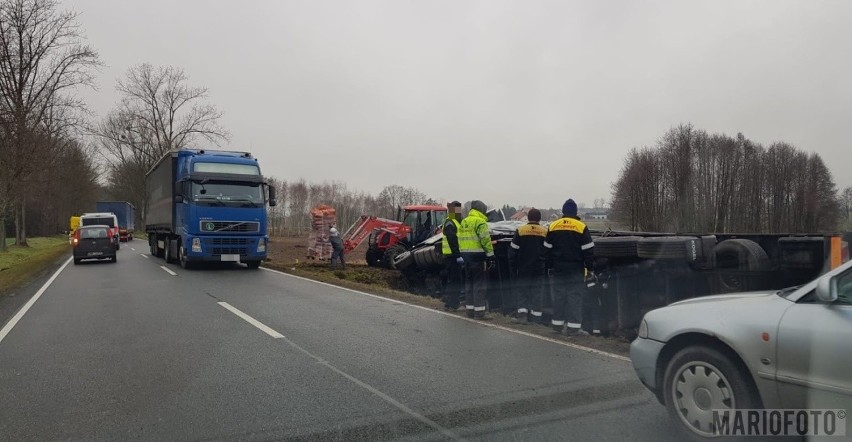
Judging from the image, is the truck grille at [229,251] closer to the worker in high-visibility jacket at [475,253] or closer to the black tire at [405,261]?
the black tire at [405,261]

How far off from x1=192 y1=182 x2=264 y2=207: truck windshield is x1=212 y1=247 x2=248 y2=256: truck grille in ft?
4.49

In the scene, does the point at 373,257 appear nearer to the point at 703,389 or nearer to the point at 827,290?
the point at 703,389

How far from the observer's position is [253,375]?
575cm

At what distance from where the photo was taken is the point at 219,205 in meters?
17.4

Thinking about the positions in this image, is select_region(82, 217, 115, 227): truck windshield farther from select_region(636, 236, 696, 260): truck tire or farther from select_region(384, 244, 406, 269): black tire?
select_region(636, 236, 696, 260): truck tire

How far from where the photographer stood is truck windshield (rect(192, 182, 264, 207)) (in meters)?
17.3

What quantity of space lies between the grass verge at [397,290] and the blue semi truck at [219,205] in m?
1.81

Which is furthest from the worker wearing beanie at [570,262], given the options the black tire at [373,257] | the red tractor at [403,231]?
the black tire at [373,257]

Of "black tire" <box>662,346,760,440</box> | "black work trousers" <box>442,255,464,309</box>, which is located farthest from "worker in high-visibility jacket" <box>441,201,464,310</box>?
"black tire" <box>662,346,760,440</box>

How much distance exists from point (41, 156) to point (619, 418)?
34243mm

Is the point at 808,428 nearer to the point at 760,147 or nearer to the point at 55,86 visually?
the point at 55,86

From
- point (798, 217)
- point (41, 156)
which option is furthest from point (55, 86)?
point (798, 217)

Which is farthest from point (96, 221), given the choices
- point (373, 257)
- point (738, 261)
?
point (738, 261)

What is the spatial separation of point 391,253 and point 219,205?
6.27 metres
